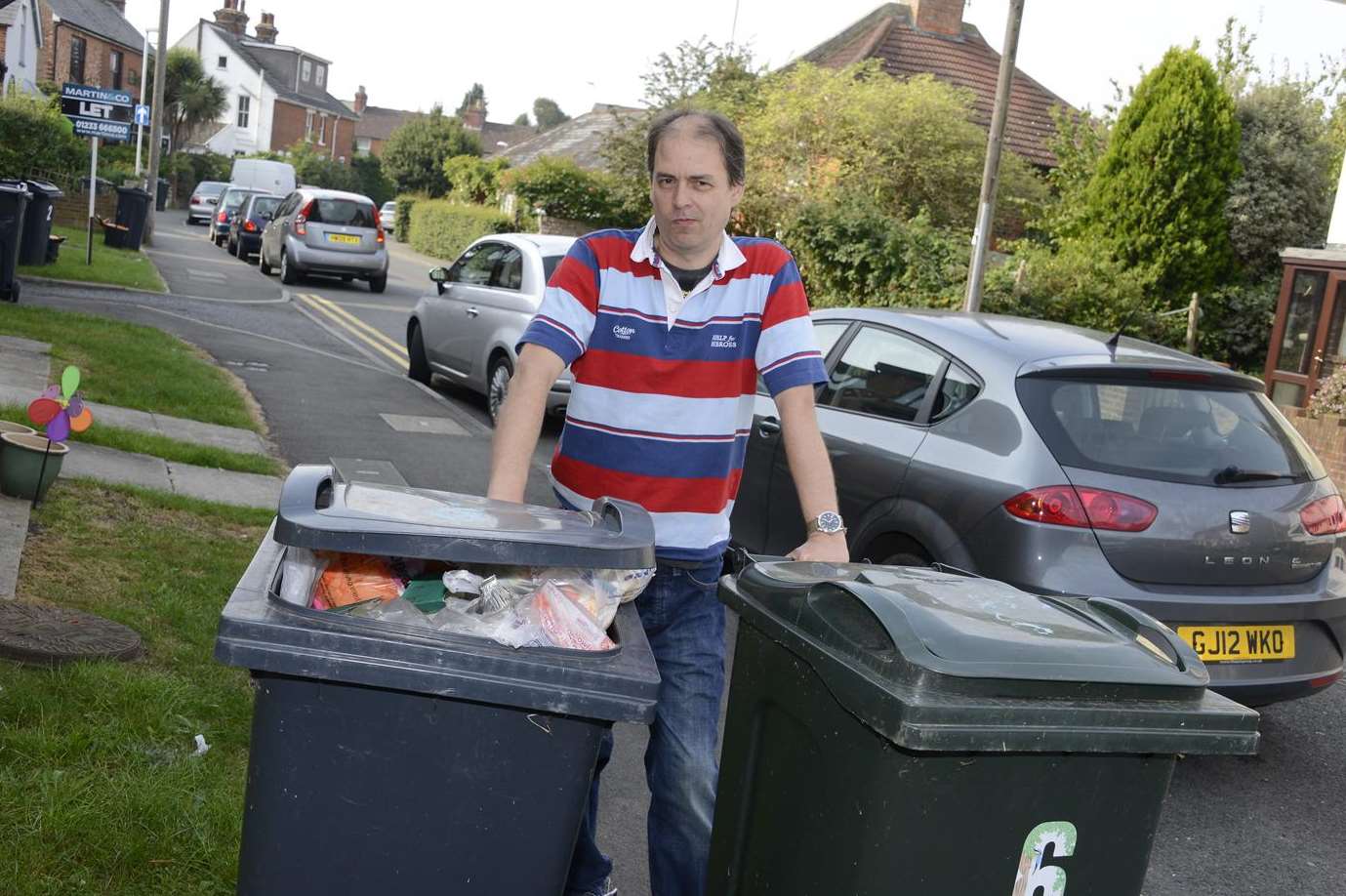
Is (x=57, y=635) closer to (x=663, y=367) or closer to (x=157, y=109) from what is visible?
(x=663, y=367)

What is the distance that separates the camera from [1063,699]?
7.30 ft

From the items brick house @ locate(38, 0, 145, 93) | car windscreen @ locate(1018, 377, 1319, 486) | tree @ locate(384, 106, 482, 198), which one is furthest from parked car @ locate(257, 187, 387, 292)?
tree @ locate(384, 106, 482, 198)

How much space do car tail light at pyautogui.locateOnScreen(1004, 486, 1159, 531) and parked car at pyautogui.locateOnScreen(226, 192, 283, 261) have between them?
26190mm

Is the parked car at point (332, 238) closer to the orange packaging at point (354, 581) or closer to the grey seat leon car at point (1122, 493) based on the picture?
the grey seat leon car at point (1122, 493)

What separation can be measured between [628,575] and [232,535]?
467cm

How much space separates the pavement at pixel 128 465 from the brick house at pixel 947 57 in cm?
2159

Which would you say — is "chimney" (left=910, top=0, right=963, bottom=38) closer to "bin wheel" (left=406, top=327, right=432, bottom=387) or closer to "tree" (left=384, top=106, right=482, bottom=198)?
"bin wheel" (left=406, top=327, right=432, bottom=387)

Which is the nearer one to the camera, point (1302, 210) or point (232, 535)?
point (232, 535)

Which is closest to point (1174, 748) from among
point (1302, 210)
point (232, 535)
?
point (232, 535)

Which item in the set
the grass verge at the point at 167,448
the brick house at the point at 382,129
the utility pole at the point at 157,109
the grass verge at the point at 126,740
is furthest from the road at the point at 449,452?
the brick house at the point at 382,129

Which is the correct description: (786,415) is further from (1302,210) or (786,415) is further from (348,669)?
(1302,210)

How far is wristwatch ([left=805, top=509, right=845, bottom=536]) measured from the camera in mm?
2891

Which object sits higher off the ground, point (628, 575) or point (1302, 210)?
point (1302, 210)

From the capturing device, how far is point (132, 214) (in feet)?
85.5
